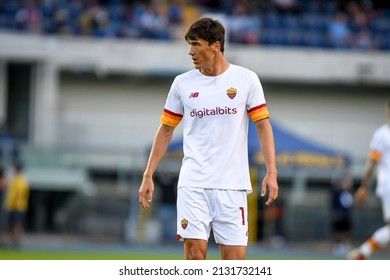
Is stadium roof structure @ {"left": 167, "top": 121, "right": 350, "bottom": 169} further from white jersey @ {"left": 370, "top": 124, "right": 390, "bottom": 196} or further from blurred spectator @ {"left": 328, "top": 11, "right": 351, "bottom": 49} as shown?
white jersey @ {"left": 370, "top": 124, "right": 390, "bottom": 196}

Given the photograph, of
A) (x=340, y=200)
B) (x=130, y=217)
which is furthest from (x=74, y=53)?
Result: (x=340, y=200)

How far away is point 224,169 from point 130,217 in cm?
2148

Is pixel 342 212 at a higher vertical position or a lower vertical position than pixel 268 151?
lower

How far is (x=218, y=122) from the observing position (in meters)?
10.1

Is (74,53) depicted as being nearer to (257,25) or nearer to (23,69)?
(23,69)

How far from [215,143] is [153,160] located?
1.91 ft

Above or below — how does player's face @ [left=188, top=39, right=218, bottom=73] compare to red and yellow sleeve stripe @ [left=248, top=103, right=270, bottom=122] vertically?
above

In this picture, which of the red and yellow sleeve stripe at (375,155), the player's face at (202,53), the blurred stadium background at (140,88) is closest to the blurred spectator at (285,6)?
the blurred stadium background at (140,88)

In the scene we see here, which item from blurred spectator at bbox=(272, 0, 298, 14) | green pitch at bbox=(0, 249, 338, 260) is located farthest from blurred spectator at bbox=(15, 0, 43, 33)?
green pitch at bbox=(0, 249, 338, 260)

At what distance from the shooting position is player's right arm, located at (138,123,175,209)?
33.6ft

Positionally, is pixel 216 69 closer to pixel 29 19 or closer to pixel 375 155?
pixel 375 155

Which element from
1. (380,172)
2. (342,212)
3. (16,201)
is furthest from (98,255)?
(342,212)

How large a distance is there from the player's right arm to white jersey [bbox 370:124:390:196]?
22.3 ft

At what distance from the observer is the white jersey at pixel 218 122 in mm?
10117
